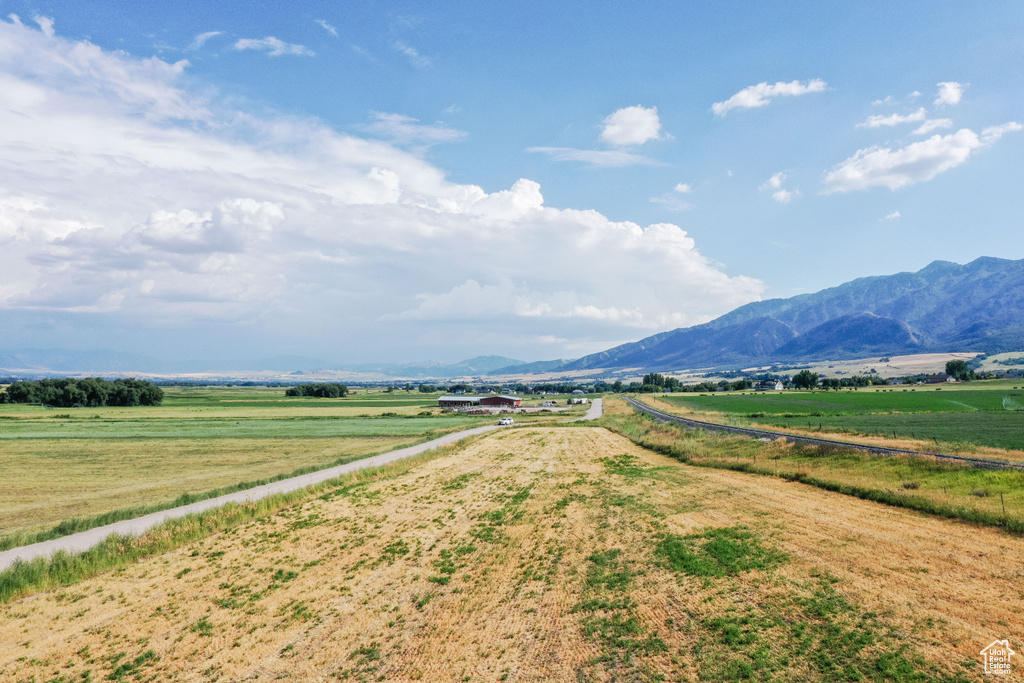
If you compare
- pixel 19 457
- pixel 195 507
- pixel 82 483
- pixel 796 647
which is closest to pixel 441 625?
pixel 796 647

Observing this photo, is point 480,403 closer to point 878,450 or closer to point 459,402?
point 459,402

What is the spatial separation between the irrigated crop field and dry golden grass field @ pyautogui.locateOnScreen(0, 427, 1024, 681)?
1170 cm

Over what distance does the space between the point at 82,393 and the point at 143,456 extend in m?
118

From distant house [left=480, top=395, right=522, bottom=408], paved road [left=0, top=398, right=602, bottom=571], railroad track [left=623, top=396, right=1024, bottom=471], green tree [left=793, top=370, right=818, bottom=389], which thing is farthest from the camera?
green tree [left=793, top=370, right=818, bottom=389]

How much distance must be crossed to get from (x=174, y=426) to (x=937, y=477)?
95.6m

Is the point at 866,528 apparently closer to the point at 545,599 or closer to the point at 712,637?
the point at 712,637

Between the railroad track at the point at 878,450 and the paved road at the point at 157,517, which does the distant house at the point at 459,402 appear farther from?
the paved road at the point at 157,517

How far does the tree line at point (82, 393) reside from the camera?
134 metres

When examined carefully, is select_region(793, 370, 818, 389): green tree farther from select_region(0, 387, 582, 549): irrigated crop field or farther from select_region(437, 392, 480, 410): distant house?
select_region(0, 387, 582, 549): irrigated crop field

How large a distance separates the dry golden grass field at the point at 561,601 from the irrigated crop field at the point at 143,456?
1170 centimetres

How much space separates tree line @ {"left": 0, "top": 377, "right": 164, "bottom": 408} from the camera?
134 metres

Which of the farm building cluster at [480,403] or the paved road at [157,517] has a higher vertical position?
the paved road at [157,517]

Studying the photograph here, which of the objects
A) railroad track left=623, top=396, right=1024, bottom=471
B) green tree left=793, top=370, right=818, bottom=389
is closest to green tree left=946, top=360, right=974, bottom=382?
green tree left=793, top=370, right=818, bottom=389

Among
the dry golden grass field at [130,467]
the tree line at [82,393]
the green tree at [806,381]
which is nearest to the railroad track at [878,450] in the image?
the dry golden grass field at [130,467]
